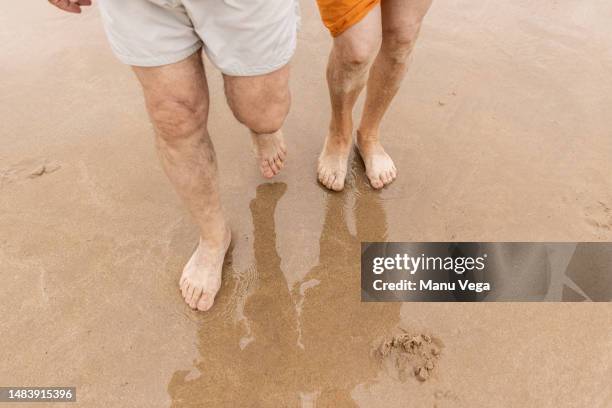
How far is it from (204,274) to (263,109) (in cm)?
71

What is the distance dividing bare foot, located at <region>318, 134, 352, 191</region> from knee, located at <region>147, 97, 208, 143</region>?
802 millimetres

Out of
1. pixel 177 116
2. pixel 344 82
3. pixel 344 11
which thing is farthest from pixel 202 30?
pixel 344 82

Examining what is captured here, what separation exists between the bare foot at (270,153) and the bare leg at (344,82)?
228 millimetres

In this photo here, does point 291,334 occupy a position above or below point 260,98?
below

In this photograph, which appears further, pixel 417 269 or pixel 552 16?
pixel 552 16

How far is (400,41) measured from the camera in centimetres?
187

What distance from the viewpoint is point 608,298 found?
195 centimetres

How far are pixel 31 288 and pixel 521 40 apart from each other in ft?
9.76

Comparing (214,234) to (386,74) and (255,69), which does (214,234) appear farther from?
(386,74)

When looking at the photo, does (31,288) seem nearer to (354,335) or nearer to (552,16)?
(354,335)

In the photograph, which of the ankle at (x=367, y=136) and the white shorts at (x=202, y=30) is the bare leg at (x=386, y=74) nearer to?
the ankle at (x=367, y=136)

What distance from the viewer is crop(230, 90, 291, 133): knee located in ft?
5.12

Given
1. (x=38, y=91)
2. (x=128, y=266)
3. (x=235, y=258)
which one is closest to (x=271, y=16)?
(x=235, y=258)

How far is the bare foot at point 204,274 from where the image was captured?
6.16ft
